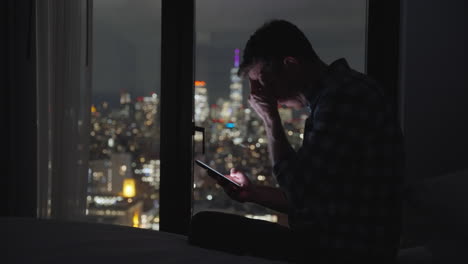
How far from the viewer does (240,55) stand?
185 centimetres

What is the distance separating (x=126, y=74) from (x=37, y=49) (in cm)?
46

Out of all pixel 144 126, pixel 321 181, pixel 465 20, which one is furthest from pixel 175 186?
pixel 465 20

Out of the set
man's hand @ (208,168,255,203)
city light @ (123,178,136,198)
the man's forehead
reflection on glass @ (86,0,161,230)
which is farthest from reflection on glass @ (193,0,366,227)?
the man's forehead

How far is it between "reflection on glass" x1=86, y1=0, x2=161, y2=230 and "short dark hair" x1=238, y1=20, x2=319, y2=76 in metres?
1.02

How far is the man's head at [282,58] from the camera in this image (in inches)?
39.5

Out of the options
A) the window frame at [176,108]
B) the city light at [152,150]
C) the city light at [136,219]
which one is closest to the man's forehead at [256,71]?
the city light at [152,150]

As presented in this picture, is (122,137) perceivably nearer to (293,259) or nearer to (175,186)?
(175,186)

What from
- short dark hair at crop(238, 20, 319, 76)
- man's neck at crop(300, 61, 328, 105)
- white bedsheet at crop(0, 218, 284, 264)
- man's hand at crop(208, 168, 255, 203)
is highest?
short dark hair at crop(238, 20, 319, 76)

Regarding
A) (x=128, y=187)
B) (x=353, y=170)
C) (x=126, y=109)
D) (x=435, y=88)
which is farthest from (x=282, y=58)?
(x=128, y=187)

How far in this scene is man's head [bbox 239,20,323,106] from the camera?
1.00 m

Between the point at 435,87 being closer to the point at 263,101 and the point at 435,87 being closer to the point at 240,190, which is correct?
the point at 263,101

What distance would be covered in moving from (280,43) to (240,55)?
87cm

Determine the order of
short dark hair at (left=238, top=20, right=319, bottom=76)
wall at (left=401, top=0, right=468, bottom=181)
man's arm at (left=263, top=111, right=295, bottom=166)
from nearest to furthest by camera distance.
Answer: short dark hair at (left=238, top=20, right=319, bottom=76) → man's arm at (left=263, top=111, right=295, bottom=166) → wall at (left=401, top=0, right=468, bottom=181)

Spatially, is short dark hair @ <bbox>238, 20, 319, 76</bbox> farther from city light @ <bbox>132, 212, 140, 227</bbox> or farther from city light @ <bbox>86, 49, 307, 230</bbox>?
city light @ <bbox>132, 212, 140, 227</bbox>
